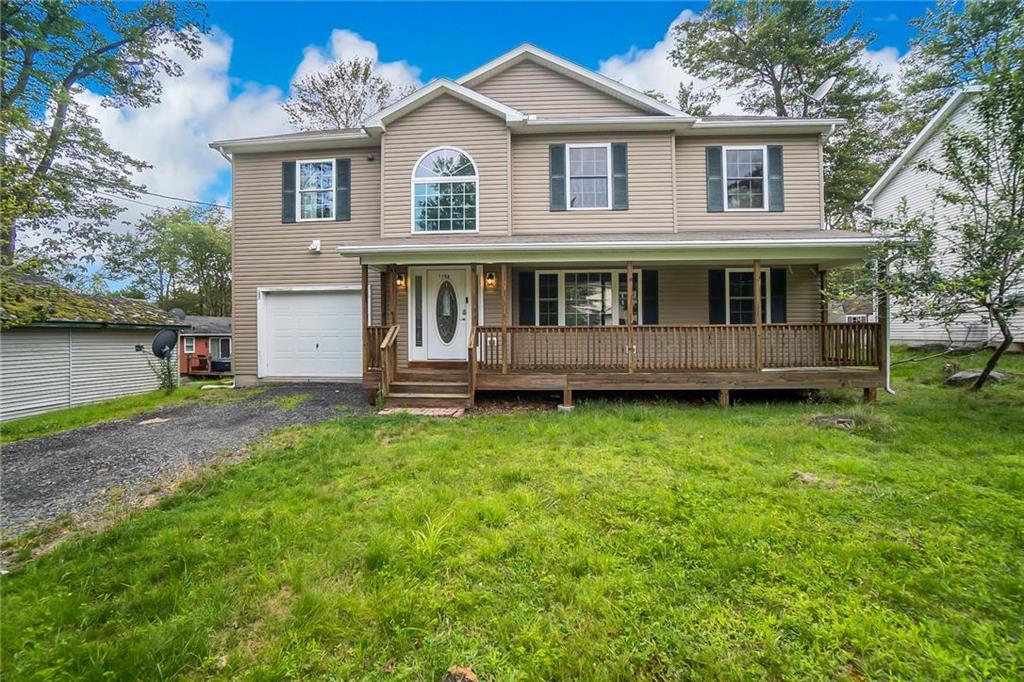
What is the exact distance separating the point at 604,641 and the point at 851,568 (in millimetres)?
1772

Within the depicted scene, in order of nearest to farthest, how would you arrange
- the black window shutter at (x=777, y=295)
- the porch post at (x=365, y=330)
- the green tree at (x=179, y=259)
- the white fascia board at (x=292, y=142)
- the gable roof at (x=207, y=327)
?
the porch post at (x=365, y=330) < the black window shutter at (x=777, y=295) < the white fascia board at (x=292, y=142) < the gable roof at (x=207, y=327) < the green tree at (x=179, y=259)

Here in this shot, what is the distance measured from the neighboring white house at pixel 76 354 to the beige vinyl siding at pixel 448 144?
643cm

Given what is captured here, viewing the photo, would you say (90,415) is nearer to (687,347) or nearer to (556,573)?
(556,573)

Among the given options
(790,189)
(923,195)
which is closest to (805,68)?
(923,195)

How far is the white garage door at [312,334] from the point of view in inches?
400

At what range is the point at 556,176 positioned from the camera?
9.35 m

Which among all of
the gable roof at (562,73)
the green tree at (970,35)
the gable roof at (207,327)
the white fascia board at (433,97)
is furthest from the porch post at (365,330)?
the gable roof at (207,327)

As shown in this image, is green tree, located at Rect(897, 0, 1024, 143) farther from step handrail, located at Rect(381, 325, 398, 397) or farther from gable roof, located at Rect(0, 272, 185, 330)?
gable roof, located at Rect(0, 272, 185, 330)

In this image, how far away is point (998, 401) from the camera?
6.93 metres

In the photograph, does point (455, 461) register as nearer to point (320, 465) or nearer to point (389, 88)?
point (320, 465)

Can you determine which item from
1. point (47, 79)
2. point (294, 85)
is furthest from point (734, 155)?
point (47, 79)

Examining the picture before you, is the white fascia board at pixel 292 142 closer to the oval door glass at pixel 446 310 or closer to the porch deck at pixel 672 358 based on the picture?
the oval door glass at pixel 446 310

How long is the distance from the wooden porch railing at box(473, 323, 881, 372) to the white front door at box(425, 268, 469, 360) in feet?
4.10

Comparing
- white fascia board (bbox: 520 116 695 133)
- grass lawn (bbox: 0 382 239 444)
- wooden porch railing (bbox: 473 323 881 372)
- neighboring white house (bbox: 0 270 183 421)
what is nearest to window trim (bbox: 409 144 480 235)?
white fascia board (bbox: 520 116 695 133)
